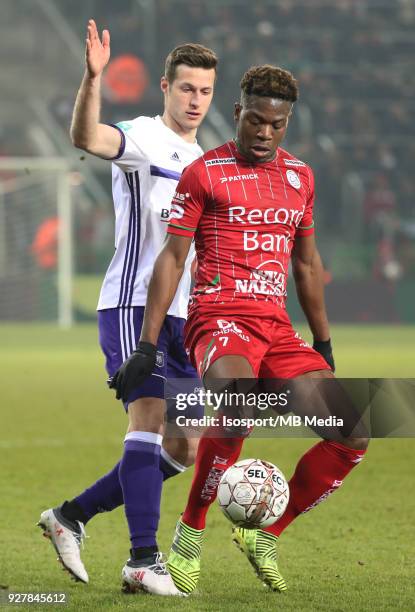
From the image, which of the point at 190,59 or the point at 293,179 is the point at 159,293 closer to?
the point at 293,179

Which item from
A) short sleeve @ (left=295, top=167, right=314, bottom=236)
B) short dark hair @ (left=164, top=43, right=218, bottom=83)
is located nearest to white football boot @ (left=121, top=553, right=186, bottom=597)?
short sleeve @ (left=295, top=167, right=314, bottom=236)

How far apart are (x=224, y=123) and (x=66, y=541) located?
2280 centimetres

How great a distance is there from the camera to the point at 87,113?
4254mm

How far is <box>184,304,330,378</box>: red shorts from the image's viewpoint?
4.14 m

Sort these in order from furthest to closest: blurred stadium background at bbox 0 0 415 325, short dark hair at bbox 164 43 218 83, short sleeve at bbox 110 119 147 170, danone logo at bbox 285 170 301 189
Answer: blurred stadium background at bbox 0 0 415 325, short dark hair at bbox 164 43 218 83, short sleeve at bbox 110 119 147 170, danone logo at bbox 285 170 301 189

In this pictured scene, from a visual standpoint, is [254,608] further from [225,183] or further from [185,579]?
[225,183]

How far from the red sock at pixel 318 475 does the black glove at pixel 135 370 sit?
2.11 ft

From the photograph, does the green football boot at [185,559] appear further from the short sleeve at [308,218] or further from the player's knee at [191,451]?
the short sleeve at [308,218]

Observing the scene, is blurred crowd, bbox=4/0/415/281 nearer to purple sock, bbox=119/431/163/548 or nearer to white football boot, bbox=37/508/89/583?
white football boot, bbox=37/508/89/583

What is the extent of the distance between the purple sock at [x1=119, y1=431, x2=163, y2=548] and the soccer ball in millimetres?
345

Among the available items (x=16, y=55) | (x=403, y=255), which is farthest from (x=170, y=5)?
(x=403, y=255)

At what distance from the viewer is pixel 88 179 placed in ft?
90.4

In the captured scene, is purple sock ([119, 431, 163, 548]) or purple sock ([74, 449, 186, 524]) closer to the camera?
purple sock ([119, 431, 163, 548])

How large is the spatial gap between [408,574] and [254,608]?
2.91 feet
